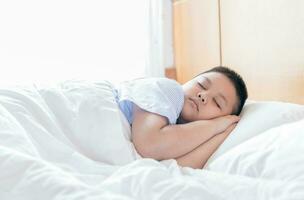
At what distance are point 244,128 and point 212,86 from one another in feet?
0.63

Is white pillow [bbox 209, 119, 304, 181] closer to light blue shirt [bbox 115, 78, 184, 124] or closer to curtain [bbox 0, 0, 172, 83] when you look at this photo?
light blue shirt [bbox 115, 78, 184, 124]

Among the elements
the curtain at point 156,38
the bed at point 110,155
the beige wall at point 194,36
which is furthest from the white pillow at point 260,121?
the curtain at point 156,38

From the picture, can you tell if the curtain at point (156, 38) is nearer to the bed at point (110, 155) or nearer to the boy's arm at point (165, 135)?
the bed at point (110, 155)

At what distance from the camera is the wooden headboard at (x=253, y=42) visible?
4.71ft

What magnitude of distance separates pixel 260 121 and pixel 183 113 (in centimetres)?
23

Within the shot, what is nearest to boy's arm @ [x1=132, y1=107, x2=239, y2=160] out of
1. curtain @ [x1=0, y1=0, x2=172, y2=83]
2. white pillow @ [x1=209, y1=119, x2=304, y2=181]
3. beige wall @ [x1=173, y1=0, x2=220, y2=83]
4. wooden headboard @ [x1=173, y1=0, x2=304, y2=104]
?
white pillow @ [x1=209, y1=119, x2=304, y2=181]

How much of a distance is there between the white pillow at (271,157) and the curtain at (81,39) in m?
1.50

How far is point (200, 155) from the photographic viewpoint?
1.03 metres

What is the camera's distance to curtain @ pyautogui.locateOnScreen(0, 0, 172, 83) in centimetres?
214

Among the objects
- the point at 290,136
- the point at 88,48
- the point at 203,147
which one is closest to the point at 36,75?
A: the point at 88,48

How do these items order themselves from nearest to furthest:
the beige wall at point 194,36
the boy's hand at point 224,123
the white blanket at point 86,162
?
1. the white blanket at point 86,162
2. the boy's hand at point 224,123
3. the beige wall at point 194,36

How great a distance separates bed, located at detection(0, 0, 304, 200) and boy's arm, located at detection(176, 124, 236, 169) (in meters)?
0.03

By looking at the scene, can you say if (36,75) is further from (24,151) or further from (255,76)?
(24,151)

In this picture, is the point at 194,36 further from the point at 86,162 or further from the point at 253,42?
the point at 86,162
